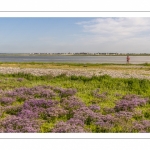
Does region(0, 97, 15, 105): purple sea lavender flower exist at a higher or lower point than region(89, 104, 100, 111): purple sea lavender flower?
higher

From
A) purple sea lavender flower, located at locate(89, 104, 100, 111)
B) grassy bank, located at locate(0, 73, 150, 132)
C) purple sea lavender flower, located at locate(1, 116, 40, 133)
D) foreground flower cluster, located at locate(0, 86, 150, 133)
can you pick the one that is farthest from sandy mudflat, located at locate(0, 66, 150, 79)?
purple sea lavender flower, located at locate(1, 116, 40, 133)

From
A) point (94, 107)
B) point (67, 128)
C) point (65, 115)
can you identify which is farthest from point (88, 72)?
point (67, 128)

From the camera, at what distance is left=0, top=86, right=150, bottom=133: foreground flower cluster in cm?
990

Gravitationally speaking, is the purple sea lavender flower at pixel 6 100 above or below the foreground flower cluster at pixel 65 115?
above

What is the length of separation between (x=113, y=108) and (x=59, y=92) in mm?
4195

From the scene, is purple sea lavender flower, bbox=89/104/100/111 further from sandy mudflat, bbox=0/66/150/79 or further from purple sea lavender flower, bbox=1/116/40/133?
sandy mudflat, bbox=0/66/150/79

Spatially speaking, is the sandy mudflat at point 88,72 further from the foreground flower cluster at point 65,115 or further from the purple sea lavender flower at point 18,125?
the purple sea lavender flower at point 18,125

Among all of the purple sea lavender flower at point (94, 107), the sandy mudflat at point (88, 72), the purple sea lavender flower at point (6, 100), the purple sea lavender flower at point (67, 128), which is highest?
the sandy mudflat at point (88, 72)

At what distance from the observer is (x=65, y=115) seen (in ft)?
37.3

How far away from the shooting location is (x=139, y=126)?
10.1m

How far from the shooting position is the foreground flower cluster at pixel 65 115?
9.90 m

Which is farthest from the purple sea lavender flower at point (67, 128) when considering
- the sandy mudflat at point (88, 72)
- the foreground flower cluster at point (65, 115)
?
the sandy mudflat at point (88, 72)
